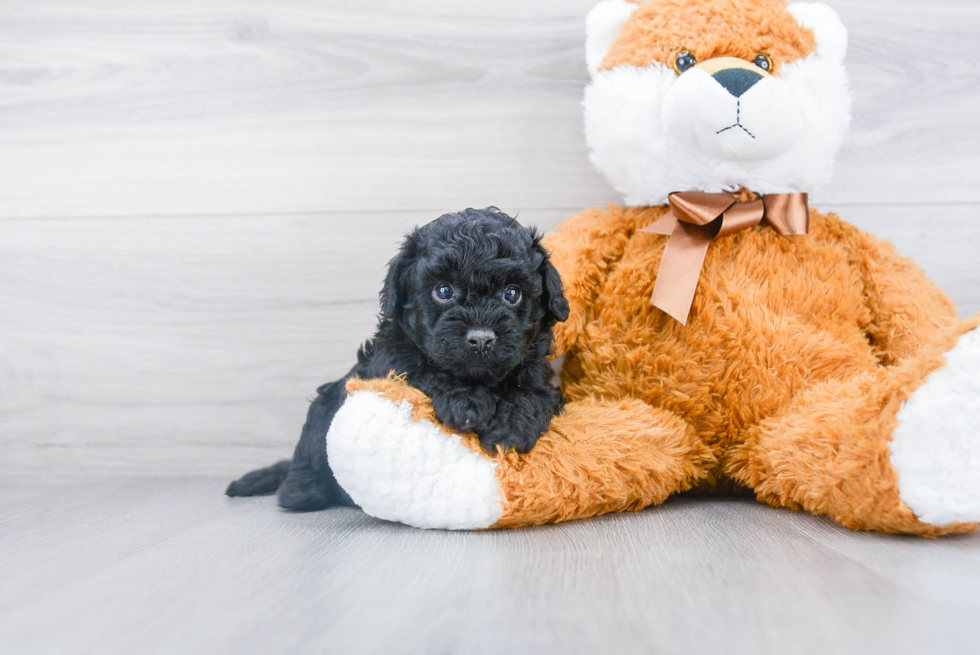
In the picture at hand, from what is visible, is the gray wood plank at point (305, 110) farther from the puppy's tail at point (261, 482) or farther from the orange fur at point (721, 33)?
the puppy's tail at point (261, 482)

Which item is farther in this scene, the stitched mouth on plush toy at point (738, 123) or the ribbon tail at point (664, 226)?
the ribbon tail at point (664, 226)

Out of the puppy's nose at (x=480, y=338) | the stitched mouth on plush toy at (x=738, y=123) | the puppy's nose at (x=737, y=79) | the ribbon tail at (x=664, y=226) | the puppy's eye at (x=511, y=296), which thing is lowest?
the puppy's nose at (x=480, y=338)

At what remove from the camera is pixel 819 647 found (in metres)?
0.56

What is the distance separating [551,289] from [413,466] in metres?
Result: 0.32

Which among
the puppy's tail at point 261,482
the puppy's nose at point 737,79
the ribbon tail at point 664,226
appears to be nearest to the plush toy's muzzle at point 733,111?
the puppy's nose at point 737,79

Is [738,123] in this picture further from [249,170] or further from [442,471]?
[249,170]

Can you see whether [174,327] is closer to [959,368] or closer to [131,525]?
[131,525]

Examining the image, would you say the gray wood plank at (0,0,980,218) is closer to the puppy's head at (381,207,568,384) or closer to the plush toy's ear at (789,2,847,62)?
the plush toy's ear at (789,2,847,62)

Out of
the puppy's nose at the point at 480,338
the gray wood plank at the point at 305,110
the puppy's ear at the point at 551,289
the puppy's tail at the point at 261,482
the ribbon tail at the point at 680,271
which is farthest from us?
the gray wood plank at the point at 305,110

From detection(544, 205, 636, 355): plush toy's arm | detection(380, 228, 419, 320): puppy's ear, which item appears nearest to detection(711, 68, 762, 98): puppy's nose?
detection(544, 205, 636, 355): plush toy's arm

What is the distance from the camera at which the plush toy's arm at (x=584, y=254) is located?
1.13m

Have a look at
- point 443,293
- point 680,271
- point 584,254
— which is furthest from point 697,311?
point 443,293

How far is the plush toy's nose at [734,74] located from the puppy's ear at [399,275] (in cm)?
52

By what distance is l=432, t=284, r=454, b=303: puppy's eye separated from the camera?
90 centimetres
